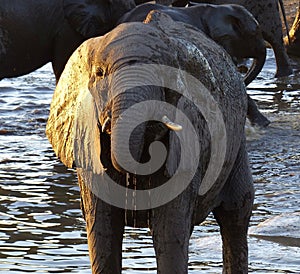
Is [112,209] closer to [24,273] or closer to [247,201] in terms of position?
[247,201]

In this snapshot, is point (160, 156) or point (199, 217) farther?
point (199, 217)

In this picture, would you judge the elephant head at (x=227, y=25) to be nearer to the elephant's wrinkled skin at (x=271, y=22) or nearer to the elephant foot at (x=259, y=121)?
the elephant foot at (x=259, y=121)

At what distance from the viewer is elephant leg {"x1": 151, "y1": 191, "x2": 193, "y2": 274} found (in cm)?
384

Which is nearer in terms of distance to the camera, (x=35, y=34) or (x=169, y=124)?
(x=169, y=124)

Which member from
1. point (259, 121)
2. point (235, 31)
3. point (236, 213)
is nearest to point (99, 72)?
point (236, 213)

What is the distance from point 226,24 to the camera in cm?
815

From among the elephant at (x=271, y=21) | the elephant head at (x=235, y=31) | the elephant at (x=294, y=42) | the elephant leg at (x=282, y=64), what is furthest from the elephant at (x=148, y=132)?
the elephant at (x=294, y=42)

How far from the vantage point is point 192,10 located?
8078 millimetres

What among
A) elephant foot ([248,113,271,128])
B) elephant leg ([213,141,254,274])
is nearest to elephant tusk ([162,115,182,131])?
elephant leg ([213,141,254,274])

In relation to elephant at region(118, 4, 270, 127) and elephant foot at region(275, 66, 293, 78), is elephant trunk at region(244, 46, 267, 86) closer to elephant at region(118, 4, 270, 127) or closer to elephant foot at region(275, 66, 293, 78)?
elephant at region(118, 4, 270, 127)

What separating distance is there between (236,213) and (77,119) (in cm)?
116

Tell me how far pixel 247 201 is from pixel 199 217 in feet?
1.60

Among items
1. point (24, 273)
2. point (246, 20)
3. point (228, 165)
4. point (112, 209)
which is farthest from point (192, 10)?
point (112, 209)

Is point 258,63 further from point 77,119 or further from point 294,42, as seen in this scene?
point 77,119
